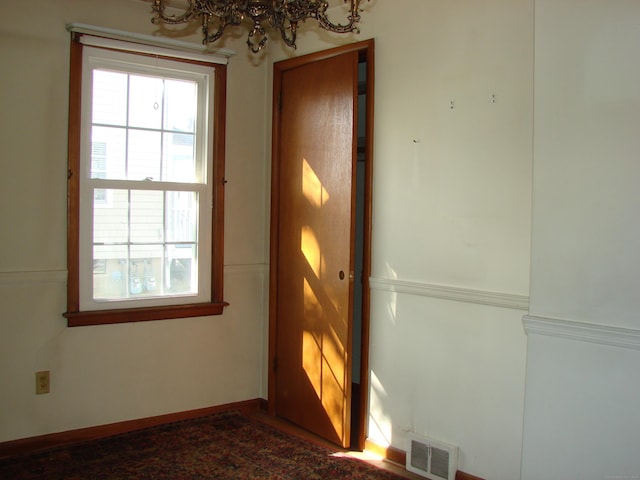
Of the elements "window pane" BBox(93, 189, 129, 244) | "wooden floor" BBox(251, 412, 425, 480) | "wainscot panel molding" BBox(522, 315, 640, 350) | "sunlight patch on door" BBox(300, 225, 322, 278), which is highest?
"window pane" BBox(93, 189, 129, 244)

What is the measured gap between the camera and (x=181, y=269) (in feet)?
11.6

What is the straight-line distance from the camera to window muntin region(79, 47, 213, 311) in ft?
10.5

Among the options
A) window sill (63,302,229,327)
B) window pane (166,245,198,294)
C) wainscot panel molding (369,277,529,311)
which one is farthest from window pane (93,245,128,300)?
wainscot panel molding (369,277,529,311)

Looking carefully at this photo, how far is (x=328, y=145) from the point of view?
129 inches

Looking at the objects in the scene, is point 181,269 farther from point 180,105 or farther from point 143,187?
point 180,105

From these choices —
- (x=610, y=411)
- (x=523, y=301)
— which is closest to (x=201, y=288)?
(x=523, y=301)

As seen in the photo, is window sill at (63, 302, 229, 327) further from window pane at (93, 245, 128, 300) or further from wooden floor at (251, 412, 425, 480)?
wooden floor at (251, 412, 425, 480)

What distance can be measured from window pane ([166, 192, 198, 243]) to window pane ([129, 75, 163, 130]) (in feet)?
1.48

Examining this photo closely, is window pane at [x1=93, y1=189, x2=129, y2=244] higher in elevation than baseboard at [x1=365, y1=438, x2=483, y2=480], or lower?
higher

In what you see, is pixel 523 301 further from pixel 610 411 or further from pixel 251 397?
pixel 251 397

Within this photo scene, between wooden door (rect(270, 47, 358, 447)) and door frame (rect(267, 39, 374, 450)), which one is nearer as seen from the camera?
door frame (rect(267, 39, 374, 450))

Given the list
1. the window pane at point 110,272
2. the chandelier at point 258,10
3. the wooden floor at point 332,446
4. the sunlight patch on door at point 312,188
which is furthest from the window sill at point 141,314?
the chandelier at point 258,10

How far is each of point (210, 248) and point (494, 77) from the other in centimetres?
203

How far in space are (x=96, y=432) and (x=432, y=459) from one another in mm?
1900
